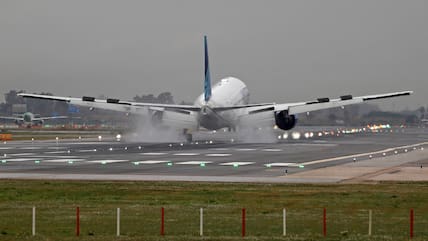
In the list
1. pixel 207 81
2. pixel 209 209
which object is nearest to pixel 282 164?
pixel 209 209

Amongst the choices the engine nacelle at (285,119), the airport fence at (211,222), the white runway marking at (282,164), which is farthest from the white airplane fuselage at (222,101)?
the airport fence at (211,222)

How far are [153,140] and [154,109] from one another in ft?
16.6

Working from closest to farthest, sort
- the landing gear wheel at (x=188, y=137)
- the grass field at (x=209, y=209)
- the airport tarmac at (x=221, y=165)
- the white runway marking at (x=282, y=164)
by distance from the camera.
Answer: the grass field at (x=209, y=209), the airport tarmac at (x=221, y=165), the white runway marking at (x=282, y=164), the landing gear wheel at (x=188, y=137)

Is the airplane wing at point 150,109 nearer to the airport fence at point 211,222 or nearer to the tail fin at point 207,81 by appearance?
the tail fin at point 207,81

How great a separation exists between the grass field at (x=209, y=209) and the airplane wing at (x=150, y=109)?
5817cm

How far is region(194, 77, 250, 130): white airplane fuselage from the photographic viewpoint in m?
103

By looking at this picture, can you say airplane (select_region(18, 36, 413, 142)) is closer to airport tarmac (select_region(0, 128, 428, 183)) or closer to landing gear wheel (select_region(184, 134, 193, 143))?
landing gear wheel (select_region(184, 134, 193, 143))

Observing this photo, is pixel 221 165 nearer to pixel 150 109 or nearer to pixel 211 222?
pixel 211 222

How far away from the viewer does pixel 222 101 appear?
113 meters

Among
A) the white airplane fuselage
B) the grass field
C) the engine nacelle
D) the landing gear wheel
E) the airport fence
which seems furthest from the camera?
the engine nacelle

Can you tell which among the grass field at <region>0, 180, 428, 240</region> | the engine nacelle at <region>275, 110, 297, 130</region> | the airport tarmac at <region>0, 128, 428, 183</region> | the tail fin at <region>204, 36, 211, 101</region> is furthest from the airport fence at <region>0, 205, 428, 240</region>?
the engine nacelle at <region>275, 110, 297, 130</region>

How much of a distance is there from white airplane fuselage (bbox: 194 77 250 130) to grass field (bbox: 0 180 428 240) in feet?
184

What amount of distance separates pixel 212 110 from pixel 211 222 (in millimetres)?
71732

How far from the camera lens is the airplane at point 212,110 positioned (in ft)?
343
